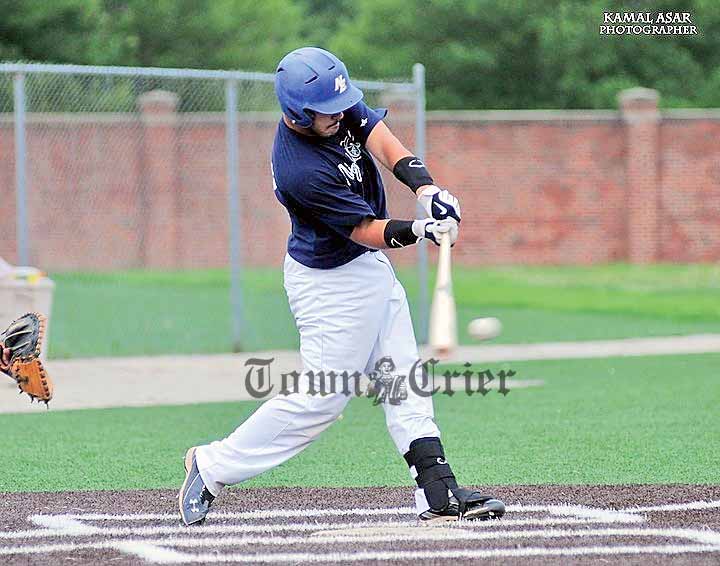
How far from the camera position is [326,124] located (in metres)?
5.71

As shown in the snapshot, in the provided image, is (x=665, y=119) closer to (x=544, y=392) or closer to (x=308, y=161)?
(x=544, y=392)

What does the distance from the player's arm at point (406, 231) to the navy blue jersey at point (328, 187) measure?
9cm

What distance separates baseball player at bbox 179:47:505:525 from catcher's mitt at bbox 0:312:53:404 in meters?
1.41

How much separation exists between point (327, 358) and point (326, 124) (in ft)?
3.15

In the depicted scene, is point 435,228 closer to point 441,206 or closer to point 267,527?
point 441,206

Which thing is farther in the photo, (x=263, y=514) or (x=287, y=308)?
(x=287, y=308)

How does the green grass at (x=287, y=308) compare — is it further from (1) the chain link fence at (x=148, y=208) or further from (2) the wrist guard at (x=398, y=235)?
(2) the wrist guard at (x=398, y=235)

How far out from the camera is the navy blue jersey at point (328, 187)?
223 inches

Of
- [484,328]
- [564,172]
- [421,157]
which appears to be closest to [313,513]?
[484,328]

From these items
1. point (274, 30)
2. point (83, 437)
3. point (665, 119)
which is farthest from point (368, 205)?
point (274, 30)

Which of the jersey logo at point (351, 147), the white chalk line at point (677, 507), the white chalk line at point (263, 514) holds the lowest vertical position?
the white chalk line at point (263, 514)

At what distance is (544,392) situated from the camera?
35.4 feet

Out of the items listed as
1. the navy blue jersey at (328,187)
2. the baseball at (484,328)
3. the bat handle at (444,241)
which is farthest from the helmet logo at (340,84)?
the baseball at (484,328)

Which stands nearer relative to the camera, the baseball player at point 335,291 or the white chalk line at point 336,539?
the white chalk line at point 336,539
